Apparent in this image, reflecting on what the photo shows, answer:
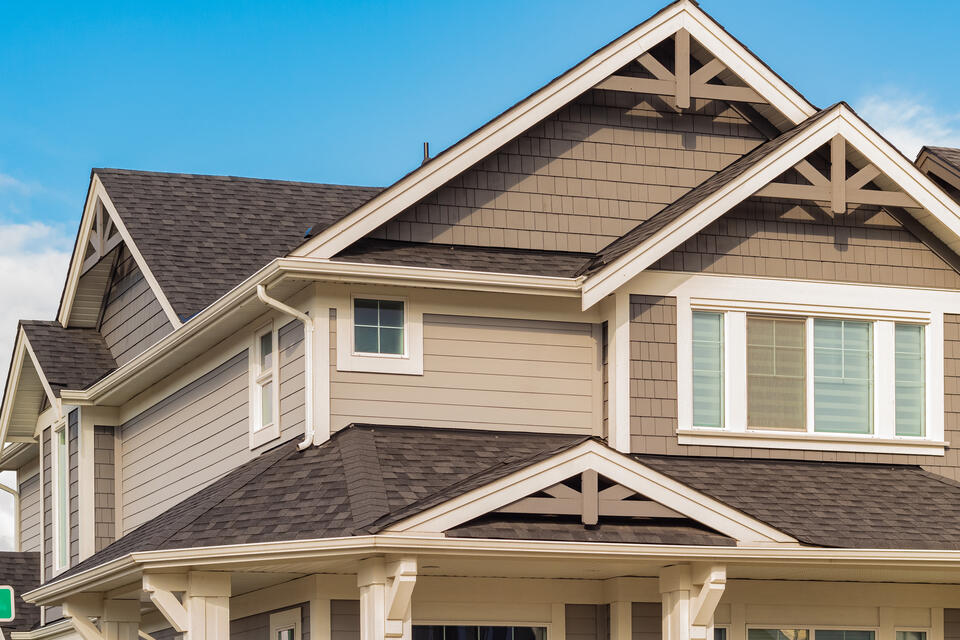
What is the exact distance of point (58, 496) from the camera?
76.5ft

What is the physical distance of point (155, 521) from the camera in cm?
1698

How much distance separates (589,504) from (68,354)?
37.8ft

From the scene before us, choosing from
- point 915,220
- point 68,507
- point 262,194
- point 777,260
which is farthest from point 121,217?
point 915,220

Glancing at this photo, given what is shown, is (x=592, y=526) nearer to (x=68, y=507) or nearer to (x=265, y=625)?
(x=265, y=625)

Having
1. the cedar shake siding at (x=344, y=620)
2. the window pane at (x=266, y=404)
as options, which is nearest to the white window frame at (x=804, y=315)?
the cedar shake siding at (x=344, y=620)

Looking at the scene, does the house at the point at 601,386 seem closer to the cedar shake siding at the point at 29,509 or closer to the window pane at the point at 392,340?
the window pane at the point at 392,340

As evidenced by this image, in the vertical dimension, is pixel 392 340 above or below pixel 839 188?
below

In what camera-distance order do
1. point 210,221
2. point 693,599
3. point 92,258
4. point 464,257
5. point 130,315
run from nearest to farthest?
point 693,599
point 464,257
point 210,221
point 130,315
point 92,258

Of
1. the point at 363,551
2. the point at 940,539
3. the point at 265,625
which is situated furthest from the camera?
the point at 265,625

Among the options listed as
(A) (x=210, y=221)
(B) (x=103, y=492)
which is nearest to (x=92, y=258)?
(A) (x=210, y=221)

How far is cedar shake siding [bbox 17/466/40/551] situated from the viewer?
93.0ft

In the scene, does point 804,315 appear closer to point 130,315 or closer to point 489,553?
point 489,553

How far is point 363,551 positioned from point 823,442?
6.38 metres

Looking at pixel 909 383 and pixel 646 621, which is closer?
pixel 646 621
